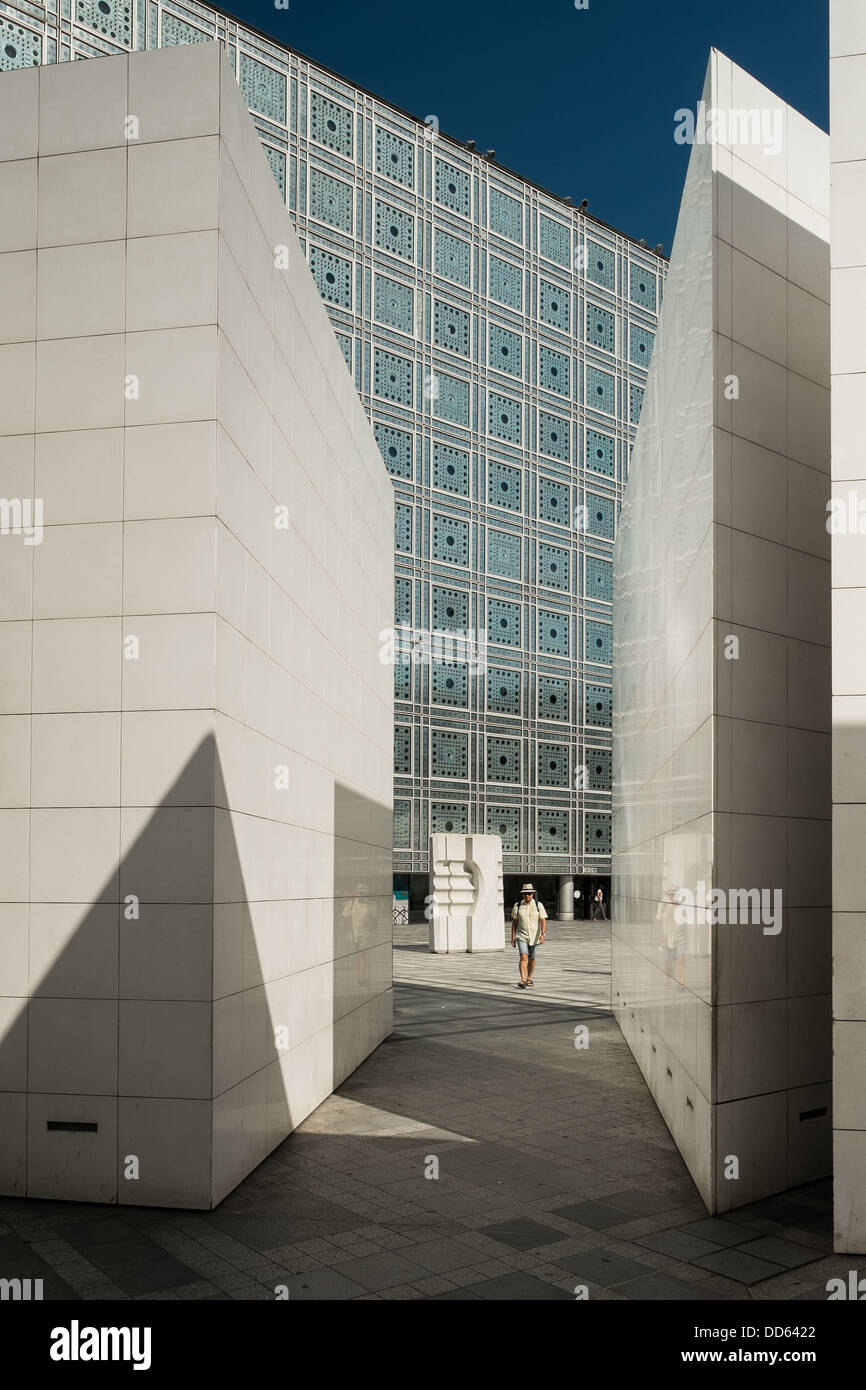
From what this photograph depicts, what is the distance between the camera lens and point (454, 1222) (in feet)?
25.3

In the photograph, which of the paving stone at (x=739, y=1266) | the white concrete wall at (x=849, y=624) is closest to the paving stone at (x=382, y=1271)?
the paving stone at (x=739, y=1266)

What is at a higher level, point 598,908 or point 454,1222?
point 454,1222

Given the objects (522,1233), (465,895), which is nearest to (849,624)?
(522,1233)

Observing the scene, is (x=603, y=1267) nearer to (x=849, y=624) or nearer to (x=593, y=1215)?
(x=593, y=1215)

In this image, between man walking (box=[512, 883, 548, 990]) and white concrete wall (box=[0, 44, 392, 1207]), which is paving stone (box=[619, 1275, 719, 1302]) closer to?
white concrete wall (box=[0, 44, 392, 1207])

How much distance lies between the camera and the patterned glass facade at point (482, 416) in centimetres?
4241

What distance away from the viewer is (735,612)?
340 inches

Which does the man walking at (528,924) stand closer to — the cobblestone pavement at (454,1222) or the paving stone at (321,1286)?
the cobblestone pavement at (454,1222)

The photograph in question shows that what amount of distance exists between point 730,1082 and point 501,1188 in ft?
5.98

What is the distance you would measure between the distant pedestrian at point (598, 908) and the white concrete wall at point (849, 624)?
143 ft

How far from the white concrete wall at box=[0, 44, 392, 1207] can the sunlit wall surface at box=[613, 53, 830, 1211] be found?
337 centimetres

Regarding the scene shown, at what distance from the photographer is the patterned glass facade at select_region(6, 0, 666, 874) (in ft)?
139

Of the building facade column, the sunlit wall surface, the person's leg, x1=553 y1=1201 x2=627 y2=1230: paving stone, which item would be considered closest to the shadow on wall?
x1=553 y1=1201 x2=627 y2=1230: paving stone

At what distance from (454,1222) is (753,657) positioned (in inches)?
173
